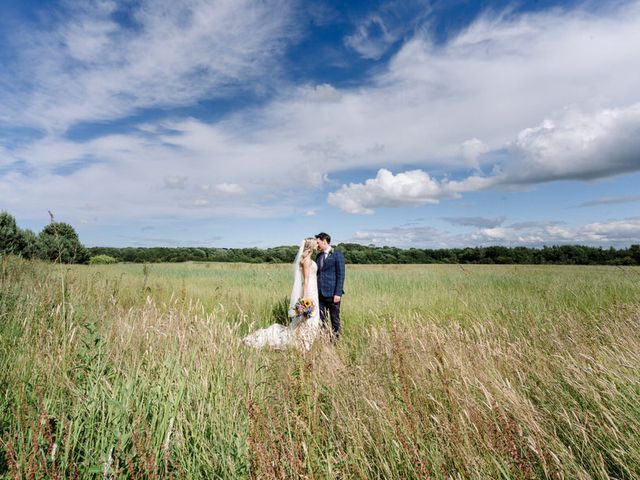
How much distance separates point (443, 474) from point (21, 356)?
3.81 meters

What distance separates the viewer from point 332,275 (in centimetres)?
754

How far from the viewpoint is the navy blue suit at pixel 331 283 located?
24.1ft

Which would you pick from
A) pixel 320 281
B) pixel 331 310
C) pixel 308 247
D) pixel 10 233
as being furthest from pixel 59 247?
pixel 10 233

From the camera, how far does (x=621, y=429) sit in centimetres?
243

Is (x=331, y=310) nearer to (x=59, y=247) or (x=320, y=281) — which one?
(x=320, y=281)

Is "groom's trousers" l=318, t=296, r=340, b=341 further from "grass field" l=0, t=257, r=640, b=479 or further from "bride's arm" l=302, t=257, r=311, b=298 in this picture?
"grass field" l=0, t=257, r=640, b=479

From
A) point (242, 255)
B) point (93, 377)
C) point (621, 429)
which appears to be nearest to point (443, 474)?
point (621, 429)

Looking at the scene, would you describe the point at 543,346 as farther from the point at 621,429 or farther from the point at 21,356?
the point at 21,356

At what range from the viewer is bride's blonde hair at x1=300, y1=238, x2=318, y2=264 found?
766 cm

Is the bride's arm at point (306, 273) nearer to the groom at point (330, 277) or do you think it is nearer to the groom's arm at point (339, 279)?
the groom at point (330, 277)

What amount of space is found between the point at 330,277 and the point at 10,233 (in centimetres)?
2122

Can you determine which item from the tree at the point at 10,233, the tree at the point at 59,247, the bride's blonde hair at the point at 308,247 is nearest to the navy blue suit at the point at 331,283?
the bride's blonde hair at the point at 308,247

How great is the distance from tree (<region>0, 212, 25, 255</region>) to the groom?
1974 cm

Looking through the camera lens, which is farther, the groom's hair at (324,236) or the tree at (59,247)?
the groom's hair at (324,236)
